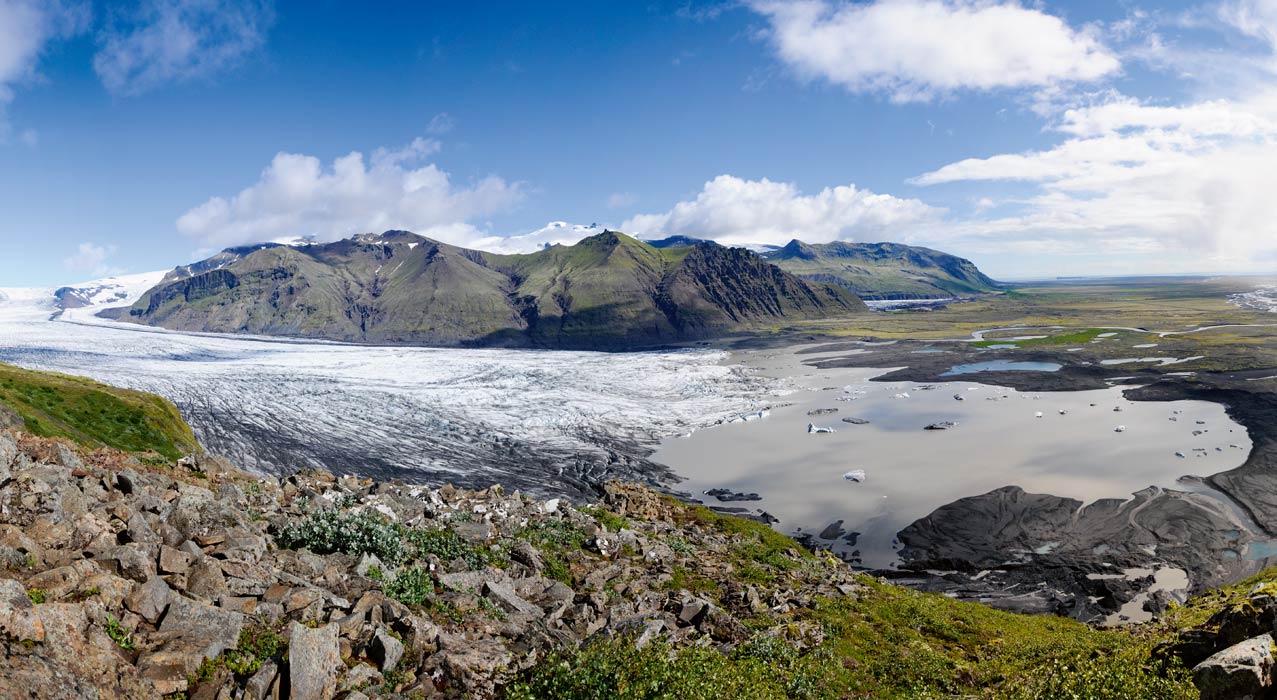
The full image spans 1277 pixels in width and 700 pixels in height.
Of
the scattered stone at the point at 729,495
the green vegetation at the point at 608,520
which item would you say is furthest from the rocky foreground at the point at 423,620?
the scattered stone at the point at 729,495

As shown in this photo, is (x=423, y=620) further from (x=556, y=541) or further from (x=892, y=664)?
(x=892, y=664)

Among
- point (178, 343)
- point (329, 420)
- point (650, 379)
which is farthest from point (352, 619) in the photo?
point (178, 343)

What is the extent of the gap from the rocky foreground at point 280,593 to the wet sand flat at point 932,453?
31280mm

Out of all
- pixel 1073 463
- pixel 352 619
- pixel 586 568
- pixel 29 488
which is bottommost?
pixel 1073 463

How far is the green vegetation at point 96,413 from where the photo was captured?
1865 inches

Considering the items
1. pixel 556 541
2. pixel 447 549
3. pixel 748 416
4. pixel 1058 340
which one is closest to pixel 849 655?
pixel 556 541

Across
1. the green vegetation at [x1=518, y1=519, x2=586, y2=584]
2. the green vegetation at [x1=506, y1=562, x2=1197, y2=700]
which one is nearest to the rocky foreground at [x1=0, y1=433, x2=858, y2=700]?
the green vegetation at [x1=518, y1=519, x2=586, y2=584]

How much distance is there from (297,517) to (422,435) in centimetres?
6413

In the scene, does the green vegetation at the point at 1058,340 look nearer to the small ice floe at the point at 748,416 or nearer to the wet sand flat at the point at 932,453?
the wet sand flat at the point at 932,453

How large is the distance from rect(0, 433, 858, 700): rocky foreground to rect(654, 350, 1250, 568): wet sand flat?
31.3m

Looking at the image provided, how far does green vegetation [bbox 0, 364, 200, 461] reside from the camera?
155ft

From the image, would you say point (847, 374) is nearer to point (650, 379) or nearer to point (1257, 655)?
point (650, 379)

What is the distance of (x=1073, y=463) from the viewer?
200 ft

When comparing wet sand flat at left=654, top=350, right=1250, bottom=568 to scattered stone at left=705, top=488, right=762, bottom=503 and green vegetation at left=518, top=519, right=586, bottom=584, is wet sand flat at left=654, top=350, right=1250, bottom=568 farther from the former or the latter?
green vegetation at left=518, top=519, right=586, bottom=584
